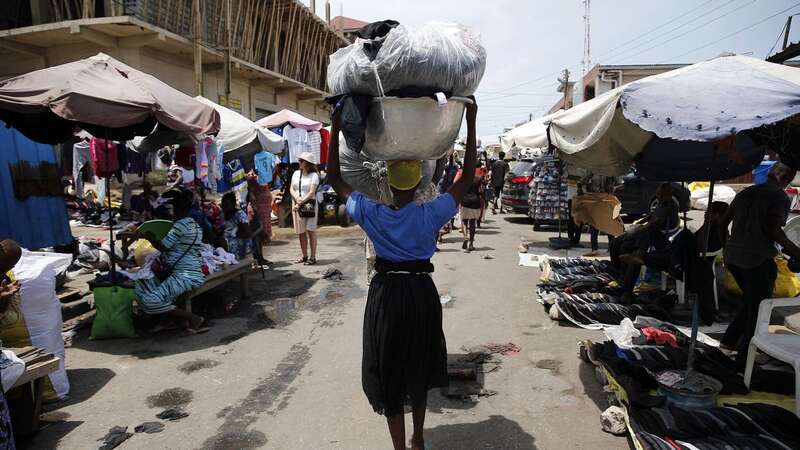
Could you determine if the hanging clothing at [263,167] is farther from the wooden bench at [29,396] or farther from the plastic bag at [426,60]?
the plastic bag at [426,60]

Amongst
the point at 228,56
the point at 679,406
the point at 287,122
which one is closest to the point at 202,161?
the point at 287,122

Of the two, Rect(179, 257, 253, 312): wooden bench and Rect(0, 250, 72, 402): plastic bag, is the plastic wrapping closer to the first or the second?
Rect(0, 250, 72, 402): plastic bag

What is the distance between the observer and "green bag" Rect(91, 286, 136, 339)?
5.52 meters

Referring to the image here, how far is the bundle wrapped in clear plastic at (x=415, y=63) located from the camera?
261cm

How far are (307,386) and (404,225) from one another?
2.33 meters

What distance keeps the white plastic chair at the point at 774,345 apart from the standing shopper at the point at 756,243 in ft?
1.32

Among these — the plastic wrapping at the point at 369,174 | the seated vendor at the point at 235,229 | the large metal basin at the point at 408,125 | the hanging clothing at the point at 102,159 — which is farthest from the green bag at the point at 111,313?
the large metal basin at the point at 408,125

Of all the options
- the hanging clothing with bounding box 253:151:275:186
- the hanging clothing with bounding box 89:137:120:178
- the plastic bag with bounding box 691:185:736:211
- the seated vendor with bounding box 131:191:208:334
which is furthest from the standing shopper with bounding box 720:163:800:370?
the plastic bag with bounding box 691:185:736:211

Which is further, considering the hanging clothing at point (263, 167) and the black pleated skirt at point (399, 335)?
the hanging clothing at point (263, 167)

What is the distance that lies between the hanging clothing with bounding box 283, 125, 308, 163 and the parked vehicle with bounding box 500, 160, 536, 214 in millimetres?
6170

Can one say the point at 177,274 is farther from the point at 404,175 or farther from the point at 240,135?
the point at 404,175

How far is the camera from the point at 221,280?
665 centimetres

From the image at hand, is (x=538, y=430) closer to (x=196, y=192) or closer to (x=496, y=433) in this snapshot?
(x=496, y=433)

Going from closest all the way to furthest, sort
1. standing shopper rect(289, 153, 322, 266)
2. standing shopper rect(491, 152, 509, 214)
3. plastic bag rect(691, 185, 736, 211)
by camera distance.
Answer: standing shopper rect(289, 153, 322, 266) < plastic bag rect(691, 185, 736, 211) < standing shopper rect(491, 152, 509, 214)
